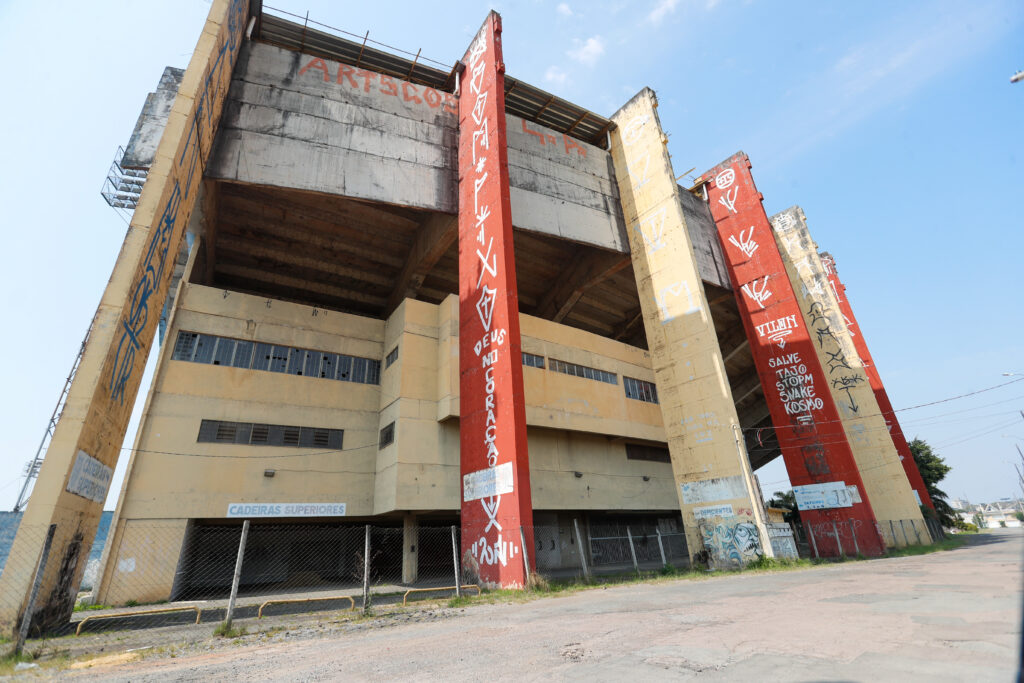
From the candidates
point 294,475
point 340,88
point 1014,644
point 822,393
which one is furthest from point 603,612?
point 340,88

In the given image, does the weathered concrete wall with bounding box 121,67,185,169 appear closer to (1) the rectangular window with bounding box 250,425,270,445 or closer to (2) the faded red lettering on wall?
(2) the faded red lettering on wall

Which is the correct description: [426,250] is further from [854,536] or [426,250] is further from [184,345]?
[854,536]

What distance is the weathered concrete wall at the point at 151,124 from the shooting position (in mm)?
20641

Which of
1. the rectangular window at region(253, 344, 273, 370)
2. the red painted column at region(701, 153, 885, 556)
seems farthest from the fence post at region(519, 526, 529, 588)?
the red painted column at region(701, 153, 885, 556)

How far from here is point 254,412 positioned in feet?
74.5

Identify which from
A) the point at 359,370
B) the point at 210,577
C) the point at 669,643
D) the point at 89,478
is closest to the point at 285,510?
the point at 210,577

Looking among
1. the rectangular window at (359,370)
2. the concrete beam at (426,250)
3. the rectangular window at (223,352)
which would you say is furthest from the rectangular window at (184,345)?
the concrete beam at (426,250)

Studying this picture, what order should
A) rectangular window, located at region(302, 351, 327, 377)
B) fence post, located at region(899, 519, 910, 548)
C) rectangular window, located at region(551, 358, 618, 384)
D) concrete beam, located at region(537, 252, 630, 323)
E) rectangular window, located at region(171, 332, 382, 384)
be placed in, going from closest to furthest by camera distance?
rectangular window, located at region(171, 332, 382, 384)
rectangular window, located at region(302, 351, 327, 377)
rectangular window, located at region(551, 358, 618, 384)
fence post, located at region(899, 519, 910, 548)
concrete beam, located at region(537, 252, 630, 323)

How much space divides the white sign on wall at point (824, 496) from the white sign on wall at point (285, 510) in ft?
78.1

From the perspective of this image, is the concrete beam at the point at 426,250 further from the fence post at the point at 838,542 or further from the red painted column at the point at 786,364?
the fence post at the point at 838,542

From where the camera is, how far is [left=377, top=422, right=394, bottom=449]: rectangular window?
2348 cm

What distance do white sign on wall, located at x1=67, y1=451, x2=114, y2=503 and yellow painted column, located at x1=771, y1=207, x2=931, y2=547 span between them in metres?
33.4

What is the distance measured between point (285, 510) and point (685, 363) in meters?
20.2

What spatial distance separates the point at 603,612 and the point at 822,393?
22.7 m
